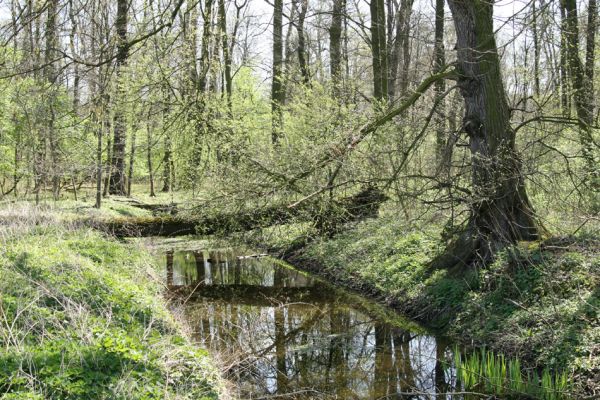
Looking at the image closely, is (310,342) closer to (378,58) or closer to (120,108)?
(120,108)

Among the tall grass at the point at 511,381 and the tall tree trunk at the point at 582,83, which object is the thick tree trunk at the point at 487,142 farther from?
the tall grass at the point at 511,381

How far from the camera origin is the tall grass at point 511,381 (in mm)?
5145

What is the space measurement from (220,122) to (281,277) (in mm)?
3603

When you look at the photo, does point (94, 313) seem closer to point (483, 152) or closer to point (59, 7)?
point (59, 7)

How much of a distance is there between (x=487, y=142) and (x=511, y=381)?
380 centimetres

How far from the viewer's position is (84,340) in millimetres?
5031

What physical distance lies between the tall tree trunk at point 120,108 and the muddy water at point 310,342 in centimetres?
354

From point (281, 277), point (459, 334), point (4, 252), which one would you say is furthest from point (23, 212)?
point (459, 334)

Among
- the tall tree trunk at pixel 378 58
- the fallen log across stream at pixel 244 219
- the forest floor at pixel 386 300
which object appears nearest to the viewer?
the forest floor at pixel 386 300

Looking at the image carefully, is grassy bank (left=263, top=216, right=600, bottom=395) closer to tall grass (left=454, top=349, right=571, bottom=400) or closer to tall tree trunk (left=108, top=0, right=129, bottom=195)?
tall grass (left=454, top=349, right=571, bottom=400)

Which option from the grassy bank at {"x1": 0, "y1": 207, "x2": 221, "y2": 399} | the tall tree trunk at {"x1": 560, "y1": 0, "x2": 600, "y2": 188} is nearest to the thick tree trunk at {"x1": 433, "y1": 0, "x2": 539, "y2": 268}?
the tall tree trunk at {"x1": 560, "y1": 0, "x2": 600, "y2": 188}

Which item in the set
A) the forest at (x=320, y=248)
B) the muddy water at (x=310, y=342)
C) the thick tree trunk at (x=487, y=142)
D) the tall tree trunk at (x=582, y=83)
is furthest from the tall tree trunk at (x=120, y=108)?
the tall tree trunk at (x=582, y=83)

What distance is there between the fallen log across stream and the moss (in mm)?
3356

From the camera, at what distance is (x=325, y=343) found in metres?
7.59
